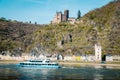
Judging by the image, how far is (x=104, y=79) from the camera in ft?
465

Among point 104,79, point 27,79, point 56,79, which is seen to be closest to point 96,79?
point 104,79

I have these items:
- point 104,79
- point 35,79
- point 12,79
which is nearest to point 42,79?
point 35,79

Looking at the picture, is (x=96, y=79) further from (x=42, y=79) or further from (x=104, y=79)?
(x=42, y=79)

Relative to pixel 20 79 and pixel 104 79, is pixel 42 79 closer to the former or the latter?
pixel 20 79

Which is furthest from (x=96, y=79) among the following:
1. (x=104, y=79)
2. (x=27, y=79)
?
(x=27, y=79)

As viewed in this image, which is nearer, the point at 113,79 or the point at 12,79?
the point at 12,79

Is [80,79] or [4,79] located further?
[80,79]

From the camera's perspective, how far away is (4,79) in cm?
13125

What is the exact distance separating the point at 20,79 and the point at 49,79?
10.5 metres

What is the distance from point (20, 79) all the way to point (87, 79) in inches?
961

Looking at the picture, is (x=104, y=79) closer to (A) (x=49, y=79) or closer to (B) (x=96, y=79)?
(B) (x=96, y=79)

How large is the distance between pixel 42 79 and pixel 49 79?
251cm

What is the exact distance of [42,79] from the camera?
138125 mm

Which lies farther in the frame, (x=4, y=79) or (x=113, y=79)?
(x=113, y=79)
